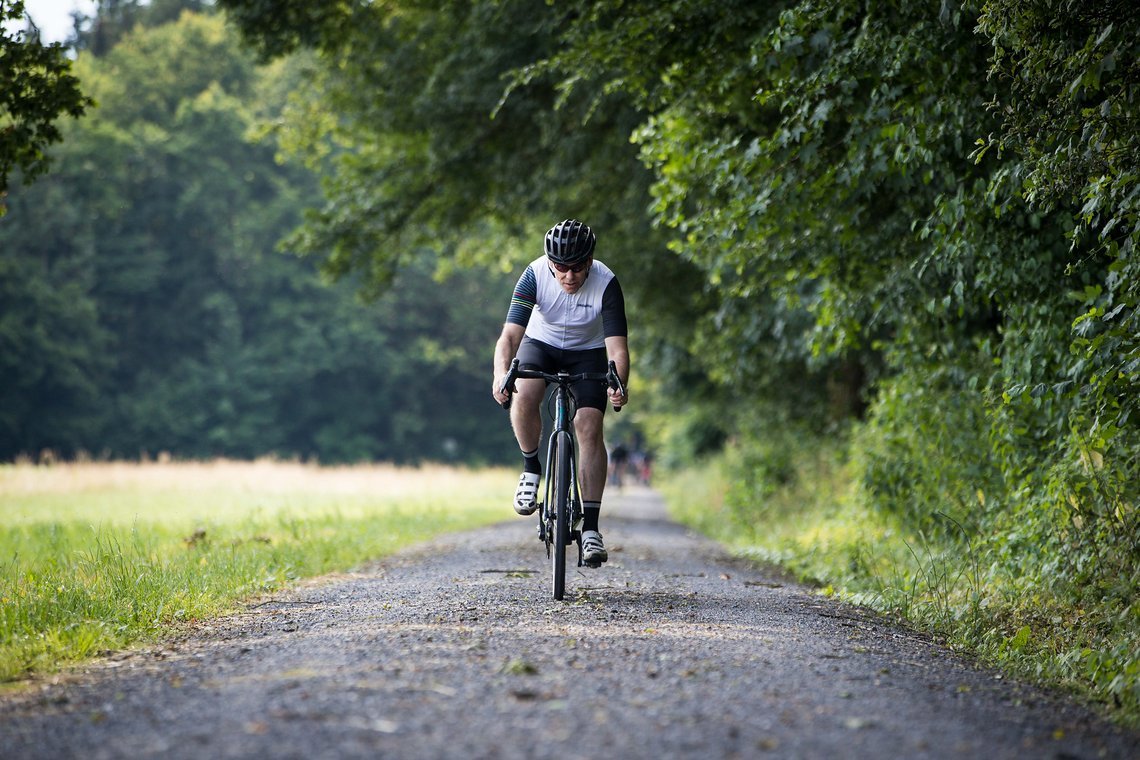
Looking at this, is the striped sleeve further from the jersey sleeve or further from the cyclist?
the jersey sleeve

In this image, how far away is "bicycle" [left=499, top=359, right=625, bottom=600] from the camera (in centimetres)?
679

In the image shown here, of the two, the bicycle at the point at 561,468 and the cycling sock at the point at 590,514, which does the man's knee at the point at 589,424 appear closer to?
the bicycle at the point at 561,468

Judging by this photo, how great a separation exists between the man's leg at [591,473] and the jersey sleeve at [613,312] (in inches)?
19.6

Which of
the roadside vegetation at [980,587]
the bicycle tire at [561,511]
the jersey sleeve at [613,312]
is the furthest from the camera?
the jersey sleeve at [613,312]

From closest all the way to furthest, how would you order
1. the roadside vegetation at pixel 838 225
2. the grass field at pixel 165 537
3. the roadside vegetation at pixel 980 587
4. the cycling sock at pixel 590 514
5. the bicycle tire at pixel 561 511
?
the roadside vegetation at pixel 980 587
the grass field at pixel 165 537
the roadside vegetation at pixel 838 225
the bicycle tire at pixel 561 511
the cycling sock at pixel 590 514

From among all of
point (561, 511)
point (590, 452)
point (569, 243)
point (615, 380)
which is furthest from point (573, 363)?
point (561, 511)

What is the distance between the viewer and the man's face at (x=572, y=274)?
691 centimetres

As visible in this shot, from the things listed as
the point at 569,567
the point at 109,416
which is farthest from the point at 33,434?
the point at 569,567

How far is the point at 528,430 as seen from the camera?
7.10 meters

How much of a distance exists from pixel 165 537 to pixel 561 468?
5956mm

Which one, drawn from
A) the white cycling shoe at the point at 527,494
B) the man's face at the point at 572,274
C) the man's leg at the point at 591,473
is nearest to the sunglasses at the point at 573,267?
the man's face at the point at 572,274

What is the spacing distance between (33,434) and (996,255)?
47959 mm

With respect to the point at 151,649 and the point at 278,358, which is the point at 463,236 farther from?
the point at 278,358

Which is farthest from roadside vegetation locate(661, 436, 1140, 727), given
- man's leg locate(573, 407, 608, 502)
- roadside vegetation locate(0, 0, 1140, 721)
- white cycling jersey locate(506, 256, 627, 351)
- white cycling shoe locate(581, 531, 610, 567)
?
white cycling jersey locate(506, 256, 627, 351)
